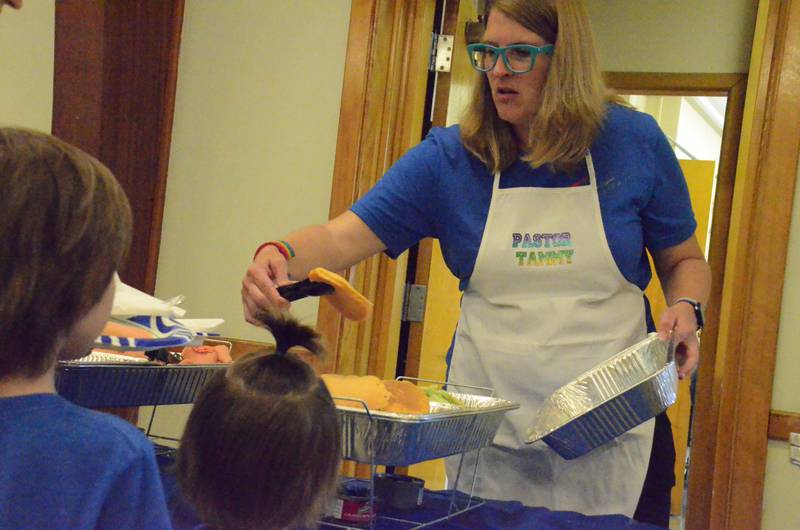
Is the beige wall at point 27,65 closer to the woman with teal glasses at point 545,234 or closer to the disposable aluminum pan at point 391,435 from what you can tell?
the woman with teal glasses at point 545,234

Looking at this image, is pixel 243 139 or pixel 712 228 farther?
pixel 712 228

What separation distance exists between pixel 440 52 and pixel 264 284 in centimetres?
160

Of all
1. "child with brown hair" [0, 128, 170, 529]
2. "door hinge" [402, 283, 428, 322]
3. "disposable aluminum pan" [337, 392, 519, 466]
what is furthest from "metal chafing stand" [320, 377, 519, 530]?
"door hinge" [402, 283, 428, 322]

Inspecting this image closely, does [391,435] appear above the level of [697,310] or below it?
below

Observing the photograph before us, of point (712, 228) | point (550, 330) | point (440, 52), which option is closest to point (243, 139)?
point (440, 52)

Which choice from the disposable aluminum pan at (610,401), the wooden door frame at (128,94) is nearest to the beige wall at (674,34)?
the wooden door frame at (128,94)

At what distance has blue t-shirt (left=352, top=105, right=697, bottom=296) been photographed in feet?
4.89

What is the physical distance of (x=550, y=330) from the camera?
145 centimetres

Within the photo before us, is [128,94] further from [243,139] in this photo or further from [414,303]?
[414,303]

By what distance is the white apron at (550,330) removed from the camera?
4.71 ft

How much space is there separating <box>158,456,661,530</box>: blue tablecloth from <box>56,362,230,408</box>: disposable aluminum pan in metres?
0.09

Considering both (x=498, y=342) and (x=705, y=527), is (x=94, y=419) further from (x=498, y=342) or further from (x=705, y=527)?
(x=705, y=527)

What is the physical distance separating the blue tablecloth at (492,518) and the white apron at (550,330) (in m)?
0.22

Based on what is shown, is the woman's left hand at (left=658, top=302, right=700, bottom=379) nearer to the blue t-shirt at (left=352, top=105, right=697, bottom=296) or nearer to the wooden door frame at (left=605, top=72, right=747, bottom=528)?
the blue t-shirt at (left=352, top=105, right=697, bottom=296)
